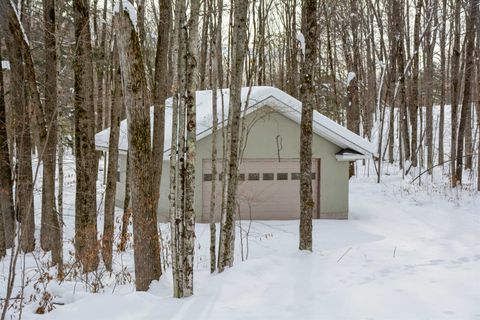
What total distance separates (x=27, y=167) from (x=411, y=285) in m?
9.31

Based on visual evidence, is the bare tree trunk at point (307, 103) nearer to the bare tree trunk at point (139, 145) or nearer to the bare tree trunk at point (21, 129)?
the bare tree trunk at point (139, 145)

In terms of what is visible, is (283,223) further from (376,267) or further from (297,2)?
(297,2)

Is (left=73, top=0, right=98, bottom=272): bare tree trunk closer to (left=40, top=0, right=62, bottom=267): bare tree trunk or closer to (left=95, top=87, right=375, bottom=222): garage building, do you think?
(left=40, top=0, right=62, bottom=267): bare tree trunk

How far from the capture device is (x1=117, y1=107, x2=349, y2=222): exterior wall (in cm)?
1423

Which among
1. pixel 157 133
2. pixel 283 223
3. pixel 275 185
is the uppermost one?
pixel 157 133

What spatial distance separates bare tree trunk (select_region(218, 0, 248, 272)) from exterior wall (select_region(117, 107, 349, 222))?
22.2 feet

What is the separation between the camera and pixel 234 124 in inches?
287

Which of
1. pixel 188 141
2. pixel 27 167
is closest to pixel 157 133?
pixel 188 141

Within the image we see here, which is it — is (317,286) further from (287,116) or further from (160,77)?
(287,116)

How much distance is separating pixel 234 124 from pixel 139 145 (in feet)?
6.95

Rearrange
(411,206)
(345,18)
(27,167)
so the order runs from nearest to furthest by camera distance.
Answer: (27,167) < (411,206) < (345,18)

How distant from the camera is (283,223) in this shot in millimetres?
14078

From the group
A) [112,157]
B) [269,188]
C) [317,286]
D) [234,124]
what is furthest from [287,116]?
[317,286]

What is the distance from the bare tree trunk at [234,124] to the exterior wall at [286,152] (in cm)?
676
